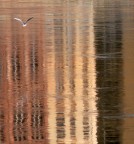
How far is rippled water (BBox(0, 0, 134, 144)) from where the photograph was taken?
51.5 ft

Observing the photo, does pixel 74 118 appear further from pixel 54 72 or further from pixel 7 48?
pixel 7 48

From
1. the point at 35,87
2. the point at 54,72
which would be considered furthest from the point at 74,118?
the point at 54,72

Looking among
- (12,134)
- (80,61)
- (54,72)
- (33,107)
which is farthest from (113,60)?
(12,134)

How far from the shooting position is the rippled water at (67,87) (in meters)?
15.7

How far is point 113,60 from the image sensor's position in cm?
2931

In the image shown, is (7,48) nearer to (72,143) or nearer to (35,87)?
(35,87)

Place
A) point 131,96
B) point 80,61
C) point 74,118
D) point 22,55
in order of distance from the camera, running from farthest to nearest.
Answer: point 22,55 < point 80,61 < point 131,96 < point 74,118

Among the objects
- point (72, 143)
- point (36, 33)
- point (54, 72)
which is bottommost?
point (72, 143)

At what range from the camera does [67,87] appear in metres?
22.7

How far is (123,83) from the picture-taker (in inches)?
907

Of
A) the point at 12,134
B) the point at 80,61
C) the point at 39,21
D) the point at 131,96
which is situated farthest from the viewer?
the point at 39,21

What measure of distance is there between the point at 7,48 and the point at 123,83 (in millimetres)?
12378

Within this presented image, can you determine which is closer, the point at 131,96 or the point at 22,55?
the point at 131,96

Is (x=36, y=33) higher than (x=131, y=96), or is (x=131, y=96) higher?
(x=36, y=33)
